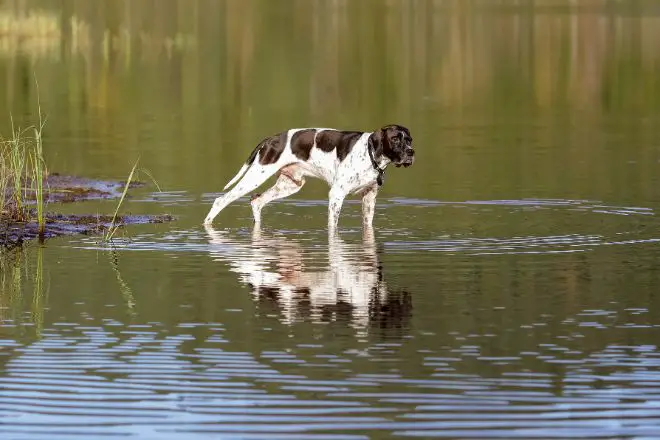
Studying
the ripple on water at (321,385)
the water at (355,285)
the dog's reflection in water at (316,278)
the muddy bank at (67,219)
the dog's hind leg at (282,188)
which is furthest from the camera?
the dog's hind leg at (282,188)

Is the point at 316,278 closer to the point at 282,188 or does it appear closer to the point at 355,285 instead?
the point at 355,285

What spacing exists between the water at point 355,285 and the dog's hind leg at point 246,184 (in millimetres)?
284

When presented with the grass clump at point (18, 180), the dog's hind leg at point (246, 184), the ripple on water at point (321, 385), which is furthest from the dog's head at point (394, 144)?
the ripple on water at point (321, 385)

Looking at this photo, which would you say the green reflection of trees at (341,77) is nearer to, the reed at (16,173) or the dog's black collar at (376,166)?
the dog's black collar at (376,166)

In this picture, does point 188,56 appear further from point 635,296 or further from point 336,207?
point 635,296

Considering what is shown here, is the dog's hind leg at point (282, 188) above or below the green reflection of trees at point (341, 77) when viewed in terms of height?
below

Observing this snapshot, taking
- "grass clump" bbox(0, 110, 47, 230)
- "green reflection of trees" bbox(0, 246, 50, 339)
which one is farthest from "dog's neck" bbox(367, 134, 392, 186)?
"green reflection of trees" bbox(0, 246, 50, 339)

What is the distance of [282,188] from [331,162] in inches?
36.4

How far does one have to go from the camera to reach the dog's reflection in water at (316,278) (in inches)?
466

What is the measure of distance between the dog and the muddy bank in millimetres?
973

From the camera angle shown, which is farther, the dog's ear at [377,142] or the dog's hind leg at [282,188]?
the dog's hind leg at [282,188]

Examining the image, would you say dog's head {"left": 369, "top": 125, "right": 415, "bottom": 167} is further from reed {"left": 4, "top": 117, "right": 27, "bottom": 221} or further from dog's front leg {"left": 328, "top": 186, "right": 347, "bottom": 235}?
reed {"left": 4, "top": 117, "right": 27, "bottom": 221}

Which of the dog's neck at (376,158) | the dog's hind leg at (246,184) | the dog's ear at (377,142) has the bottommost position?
the dog's hind leg at (246,184)

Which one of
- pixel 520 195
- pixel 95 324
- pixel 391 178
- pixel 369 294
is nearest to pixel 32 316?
pixel 95 324
